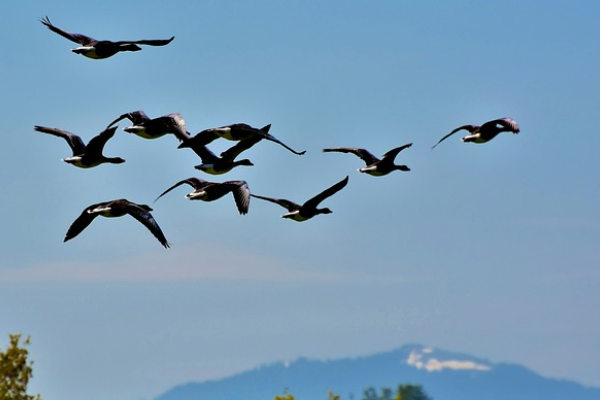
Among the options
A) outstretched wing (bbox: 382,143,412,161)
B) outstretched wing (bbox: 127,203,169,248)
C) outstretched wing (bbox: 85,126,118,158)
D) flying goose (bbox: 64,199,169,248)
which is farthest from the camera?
outstretched wing (bbox: 382,143,412,161)

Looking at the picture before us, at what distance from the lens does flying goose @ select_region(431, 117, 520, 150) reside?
27672mm

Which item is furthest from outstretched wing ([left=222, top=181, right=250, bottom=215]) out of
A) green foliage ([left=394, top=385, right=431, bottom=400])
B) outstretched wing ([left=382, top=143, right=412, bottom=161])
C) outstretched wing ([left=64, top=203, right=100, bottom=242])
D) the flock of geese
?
green foliage ([left=394, top=385, right=431, bottom=400])

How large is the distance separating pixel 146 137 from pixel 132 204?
11.2ft

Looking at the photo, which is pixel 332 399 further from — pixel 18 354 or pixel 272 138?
pixel 272 138

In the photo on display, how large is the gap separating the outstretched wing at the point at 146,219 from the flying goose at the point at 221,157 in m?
3.58

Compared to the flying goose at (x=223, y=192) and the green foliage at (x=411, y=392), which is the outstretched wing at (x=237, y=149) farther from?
the green foliage at (x=411, y=392)

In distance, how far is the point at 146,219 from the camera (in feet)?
79.2

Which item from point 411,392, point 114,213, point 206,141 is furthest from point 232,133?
point 411,392

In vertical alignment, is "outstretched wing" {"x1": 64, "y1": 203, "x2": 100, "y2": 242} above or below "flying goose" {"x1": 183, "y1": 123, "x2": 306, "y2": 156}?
below

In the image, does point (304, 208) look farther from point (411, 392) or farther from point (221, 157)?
point (411, 392)

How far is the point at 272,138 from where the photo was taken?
26.3 metres

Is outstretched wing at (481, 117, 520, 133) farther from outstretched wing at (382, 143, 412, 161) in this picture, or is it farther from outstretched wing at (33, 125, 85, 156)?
outstretched wing at (33, 125, 85, 156)

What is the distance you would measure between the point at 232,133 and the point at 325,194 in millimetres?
2511

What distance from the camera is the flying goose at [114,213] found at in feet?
79.0
